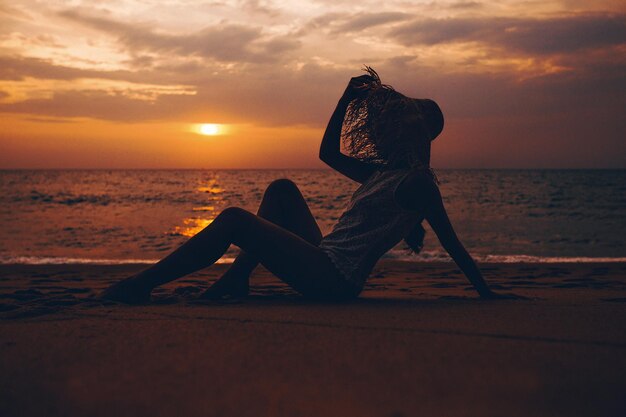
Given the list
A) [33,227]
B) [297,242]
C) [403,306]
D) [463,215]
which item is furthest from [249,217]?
[463,215]

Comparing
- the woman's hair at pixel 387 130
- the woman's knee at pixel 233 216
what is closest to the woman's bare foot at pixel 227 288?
the woman's knee at pixel 233 216

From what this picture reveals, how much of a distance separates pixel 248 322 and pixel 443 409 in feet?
3.98

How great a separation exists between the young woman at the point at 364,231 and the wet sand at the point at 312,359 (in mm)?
168

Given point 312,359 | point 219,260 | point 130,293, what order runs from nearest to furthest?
point 312,359
point 130,293
point 219,260

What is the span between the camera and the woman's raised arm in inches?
136

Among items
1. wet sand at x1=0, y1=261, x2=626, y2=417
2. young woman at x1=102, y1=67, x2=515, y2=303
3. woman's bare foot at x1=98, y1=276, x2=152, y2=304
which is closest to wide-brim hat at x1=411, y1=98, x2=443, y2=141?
young woman at x1=102, y1=67, x2=515, y2=303

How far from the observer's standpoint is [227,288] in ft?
11.4

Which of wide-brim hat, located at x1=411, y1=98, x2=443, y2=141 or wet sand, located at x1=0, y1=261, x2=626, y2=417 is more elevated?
wide-brim hat, located at x1=411, y1=98, x2=443, y2=141

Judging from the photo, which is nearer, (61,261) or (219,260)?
(61,261)

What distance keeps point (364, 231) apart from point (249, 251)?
2.28 feet

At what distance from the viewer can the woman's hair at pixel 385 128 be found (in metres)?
3.04

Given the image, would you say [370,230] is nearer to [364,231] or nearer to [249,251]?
[364,231]

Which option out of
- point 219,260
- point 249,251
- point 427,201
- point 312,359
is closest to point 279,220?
point 249,251

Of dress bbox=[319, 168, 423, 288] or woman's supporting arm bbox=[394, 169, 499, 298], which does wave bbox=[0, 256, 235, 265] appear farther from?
woman's supporting arm bbox=[394, 169, 499, 298]
